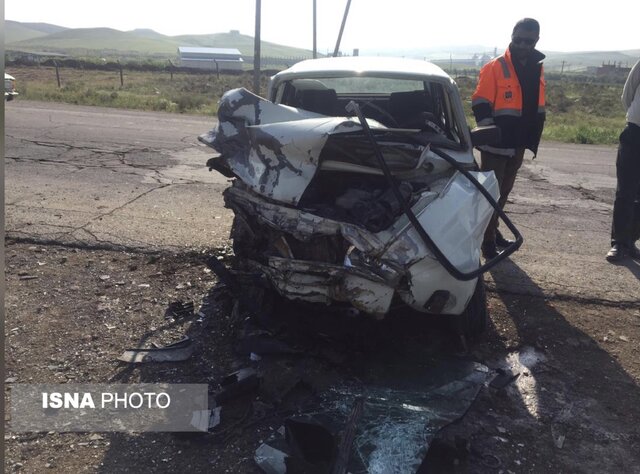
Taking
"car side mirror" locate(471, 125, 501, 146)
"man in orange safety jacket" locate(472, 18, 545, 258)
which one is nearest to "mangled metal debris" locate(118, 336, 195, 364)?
"car side mirror" locate(471, 125, 501, 146)

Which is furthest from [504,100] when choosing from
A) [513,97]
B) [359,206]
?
[359,206]

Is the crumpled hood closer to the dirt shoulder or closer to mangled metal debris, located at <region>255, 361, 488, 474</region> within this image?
the dirt shoulder

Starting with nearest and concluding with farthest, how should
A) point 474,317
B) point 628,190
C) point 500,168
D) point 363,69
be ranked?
point 474,317, point 363,69, point 500,168, point 628,190

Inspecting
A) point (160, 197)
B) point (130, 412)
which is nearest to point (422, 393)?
point (130, 412)

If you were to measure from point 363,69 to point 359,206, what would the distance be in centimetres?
152

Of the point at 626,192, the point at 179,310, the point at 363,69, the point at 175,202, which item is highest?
the point at 363,69

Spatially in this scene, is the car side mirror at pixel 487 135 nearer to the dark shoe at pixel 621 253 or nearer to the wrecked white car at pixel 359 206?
the wrecked white car at pixel 359 206

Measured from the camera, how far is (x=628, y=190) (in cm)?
505

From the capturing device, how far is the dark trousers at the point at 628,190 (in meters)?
4.93

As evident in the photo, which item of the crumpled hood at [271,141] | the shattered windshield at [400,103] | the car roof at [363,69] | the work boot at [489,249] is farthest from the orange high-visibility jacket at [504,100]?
the crumpled hood at [271,141]

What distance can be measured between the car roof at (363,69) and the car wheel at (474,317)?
164 cm

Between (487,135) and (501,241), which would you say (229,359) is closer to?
(487,135)

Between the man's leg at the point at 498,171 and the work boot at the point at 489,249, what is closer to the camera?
the man's leg at the point at 498,171

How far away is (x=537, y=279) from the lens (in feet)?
15.1
